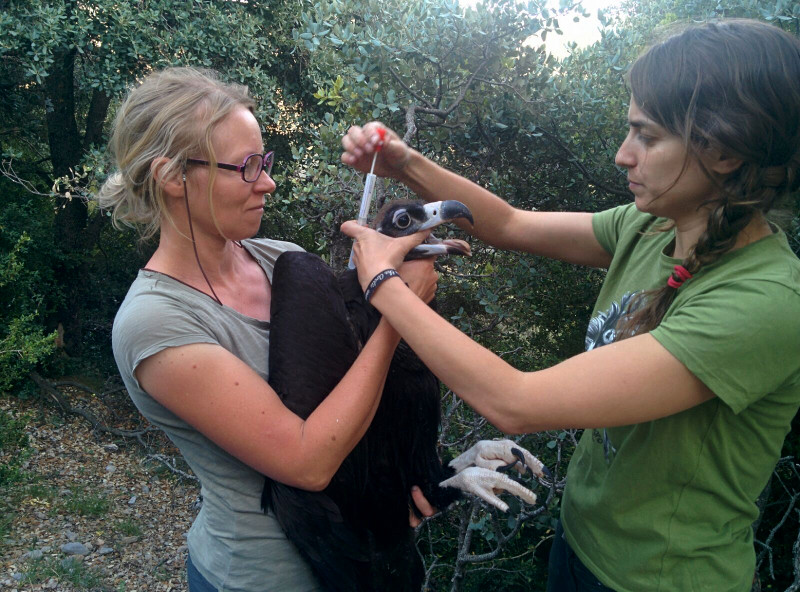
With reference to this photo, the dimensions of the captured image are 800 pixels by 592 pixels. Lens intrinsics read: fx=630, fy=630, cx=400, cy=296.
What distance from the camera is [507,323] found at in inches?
150

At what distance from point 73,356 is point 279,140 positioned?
3861 millimetres

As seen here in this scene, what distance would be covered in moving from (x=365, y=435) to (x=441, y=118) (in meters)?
1.63

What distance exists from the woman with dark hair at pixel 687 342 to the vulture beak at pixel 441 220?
0.35 feet

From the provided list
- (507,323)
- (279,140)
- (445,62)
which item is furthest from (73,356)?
(445,62)

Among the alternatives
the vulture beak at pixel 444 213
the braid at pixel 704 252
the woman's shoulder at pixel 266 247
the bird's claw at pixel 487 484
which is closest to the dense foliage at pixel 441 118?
the woman's shoulder at pixel 266 247

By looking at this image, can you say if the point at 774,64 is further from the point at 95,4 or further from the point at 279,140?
the point at 95,4

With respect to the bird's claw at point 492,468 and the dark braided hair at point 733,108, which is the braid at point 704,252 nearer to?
the dark braided hair at point 733,108

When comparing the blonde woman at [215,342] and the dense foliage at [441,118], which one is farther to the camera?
the dense foliage at [441,118]

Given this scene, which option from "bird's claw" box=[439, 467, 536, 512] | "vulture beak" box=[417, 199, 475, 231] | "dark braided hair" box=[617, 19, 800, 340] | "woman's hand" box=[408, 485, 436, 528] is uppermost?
"dark braided hair" box=[617, 19, 800, 340]

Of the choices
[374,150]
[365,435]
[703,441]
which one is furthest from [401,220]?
[703,441]

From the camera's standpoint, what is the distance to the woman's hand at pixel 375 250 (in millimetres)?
1661

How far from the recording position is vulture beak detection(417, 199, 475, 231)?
1.87m

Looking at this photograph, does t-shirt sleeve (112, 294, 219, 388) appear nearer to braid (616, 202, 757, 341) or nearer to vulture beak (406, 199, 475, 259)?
vulture beak (406, 199, 475, 259)

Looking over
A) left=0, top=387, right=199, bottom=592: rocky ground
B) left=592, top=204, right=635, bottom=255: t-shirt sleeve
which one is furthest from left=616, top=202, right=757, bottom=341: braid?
left=0, top=387, right=199, bottom=592: rocky ground
